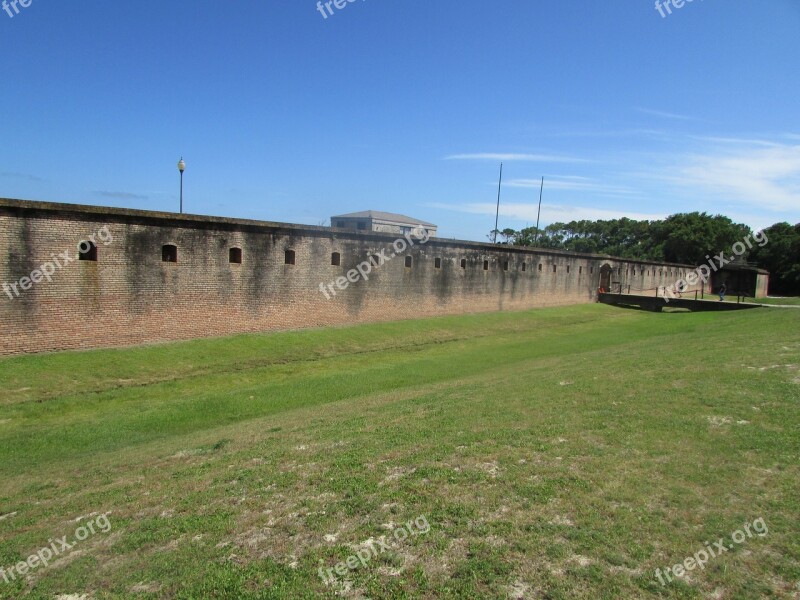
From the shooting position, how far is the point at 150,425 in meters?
9.77

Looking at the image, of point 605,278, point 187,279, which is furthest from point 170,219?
point 605,278

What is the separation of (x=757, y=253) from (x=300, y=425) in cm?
6151

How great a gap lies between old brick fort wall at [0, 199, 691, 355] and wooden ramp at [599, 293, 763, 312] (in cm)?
1509

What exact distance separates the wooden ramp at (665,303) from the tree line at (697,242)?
19.8 m

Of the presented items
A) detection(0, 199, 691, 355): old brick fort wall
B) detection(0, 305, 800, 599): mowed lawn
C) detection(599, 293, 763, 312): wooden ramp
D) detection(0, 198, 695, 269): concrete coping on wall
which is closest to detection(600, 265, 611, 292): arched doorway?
detection(599, 293, 763, 312): wooden ramp

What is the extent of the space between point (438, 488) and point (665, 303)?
3250 centimetres

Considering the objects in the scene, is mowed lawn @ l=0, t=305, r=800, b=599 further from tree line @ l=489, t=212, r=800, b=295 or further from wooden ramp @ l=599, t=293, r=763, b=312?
tree line @ l=489, t=212, r=800, b=295

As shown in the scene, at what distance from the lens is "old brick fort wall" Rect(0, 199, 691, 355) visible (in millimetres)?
12906

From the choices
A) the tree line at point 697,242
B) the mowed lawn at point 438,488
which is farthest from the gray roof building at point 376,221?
the mowed lawn at point 438,488

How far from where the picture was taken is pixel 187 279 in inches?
626

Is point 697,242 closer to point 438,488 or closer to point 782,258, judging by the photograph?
point 782,258

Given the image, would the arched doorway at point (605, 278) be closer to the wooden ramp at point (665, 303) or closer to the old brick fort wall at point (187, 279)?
the wooden ramp at point (665, 303)

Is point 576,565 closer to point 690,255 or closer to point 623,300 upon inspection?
point 623,300

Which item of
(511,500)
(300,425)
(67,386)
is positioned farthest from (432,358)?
(511,500)
